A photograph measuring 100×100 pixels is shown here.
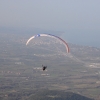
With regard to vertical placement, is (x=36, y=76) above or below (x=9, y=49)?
below

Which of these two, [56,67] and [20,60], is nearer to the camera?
[56,67]

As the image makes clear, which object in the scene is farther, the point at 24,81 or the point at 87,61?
the point at 87,61

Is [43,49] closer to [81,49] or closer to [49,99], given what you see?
[81,49]

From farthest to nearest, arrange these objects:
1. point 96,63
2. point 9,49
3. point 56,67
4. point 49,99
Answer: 1. point 9,49
2. point 96,63
3. point 56,67
4. point 49,99

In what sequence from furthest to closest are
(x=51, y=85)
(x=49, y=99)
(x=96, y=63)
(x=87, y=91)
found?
1. (x=96, y=63)
2. (x=51, y=85)
3. (x=87, y=91)
4. (x=49, y=99)

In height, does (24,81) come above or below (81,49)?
below

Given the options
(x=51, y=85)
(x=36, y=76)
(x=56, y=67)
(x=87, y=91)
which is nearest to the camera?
(x=87, y=91)

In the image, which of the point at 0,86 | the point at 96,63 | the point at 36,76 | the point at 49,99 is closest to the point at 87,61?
the point at 96,63

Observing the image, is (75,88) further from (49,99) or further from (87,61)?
(87,61)

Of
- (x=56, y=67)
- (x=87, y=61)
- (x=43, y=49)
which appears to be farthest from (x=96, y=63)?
(x=43, y=49)
